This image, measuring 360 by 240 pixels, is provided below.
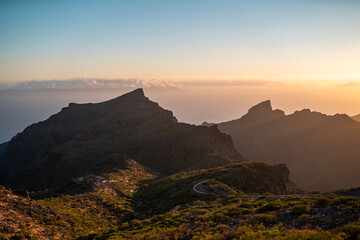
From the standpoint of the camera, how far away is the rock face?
320 ft

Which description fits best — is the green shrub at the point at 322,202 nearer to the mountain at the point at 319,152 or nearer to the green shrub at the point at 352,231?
the green shrub at the point at 352,231

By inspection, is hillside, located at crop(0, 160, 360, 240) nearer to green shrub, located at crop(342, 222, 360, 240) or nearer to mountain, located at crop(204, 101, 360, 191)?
green shrub, located at crop(342, 222, 360, 240)

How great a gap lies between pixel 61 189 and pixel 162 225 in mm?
36709

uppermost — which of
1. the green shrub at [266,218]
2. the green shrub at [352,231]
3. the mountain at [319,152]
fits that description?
the green shrub at [352,231]

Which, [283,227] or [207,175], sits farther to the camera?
[207,175]

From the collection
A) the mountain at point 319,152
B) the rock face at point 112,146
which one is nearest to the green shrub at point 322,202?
the rock face at point 112,146

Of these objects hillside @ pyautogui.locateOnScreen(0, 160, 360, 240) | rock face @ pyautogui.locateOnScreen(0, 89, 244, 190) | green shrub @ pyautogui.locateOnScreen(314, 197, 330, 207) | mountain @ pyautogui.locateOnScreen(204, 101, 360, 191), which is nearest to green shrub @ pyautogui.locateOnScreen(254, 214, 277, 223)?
hillside @ pyautogui.locateOnScreen(0, 160, 360, 240)

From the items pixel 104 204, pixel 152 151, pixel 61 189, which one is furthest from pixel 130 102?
pixel 104 204

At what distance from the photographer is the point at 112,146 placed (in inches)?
4451

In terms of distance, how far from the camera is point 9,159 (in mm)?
147500

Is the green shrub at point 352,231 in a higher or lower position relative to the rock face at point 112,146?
higher

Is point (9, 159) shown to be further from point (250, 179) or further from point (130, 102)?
point (250, 179)

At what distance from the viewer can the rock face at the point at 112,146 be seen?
97500mm

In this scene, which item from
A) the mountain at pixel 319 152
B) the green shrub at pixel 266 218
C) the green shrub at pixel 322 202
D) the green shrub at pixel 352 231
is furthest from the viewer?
the mountain at pixel 319 152
